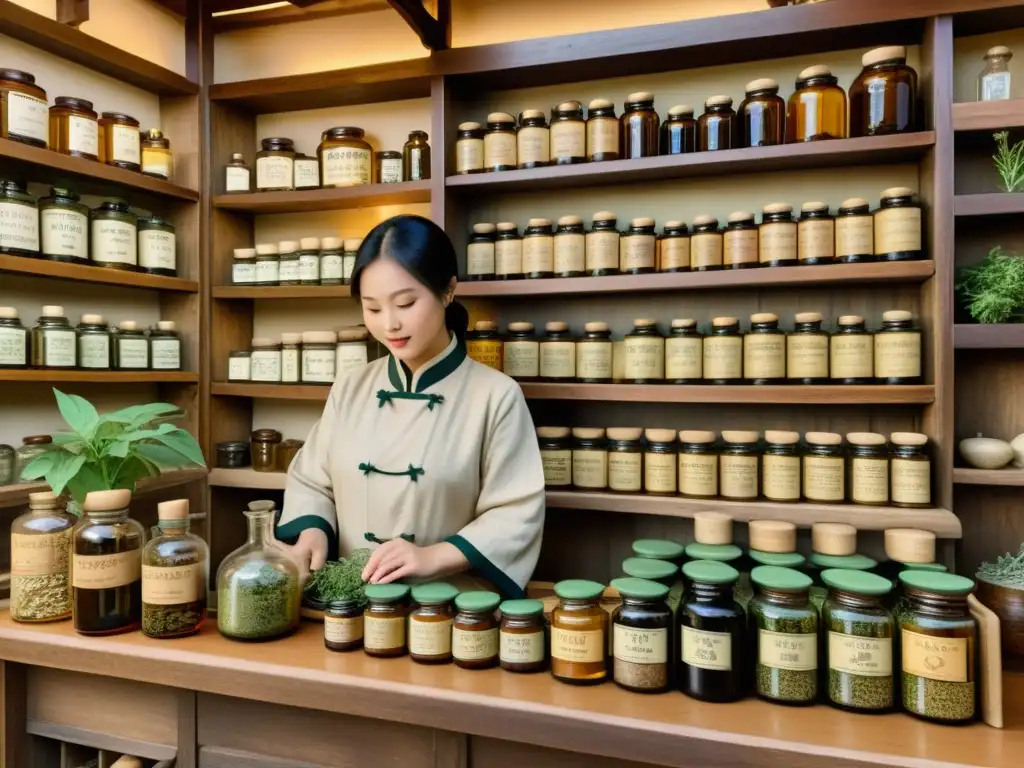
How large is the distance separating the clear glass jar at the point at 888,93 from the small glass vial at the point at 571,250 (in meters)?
0.67

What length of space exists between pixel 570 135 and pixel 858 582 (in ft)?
3.99

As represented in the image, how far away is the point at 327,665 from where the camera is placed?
3.29ft

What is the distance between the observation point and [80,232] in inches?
66.0

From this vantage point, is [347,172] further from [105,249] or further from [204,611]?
[204,611]

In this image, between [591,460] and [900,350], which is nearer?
[900,350]

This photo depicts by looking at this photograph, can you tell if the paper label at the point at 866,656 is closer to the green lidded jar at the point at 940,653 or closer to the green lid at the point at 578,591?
the green lidded jar at the point at 940,653

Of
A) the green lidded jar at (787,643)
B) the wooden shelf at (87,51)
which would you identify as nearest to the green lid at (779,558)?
the green lidded jar at (787,643)

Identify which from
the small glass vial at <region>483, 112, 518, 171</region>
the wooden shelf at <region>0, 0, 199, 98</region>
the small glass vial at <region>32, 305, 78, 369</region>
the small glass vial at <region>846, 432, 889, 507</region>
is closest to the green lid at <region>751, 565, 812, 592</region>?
the small glass vial at <region>846, 432, 889, 507</region>

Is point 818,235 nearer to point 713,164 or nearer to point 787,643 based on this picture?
point 713,164

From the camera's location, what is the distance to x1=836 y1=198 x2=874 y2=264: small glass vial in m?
1.51

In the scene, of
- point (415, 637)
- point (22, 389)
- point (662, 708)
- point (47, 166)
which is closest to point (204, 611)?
point (415, 637)

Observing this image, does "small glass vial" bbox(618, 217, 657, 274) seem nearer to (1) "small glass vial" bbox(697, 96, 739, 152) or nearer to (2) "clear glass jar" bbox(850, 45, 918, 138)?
(1) "small glass vial" bbox(697, 96, 739, 152)

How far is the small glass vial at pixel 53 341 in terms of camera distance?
63.1 inches

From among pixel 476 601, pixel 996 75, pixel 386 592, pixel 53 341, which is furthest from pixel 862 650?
pixel 53 341
